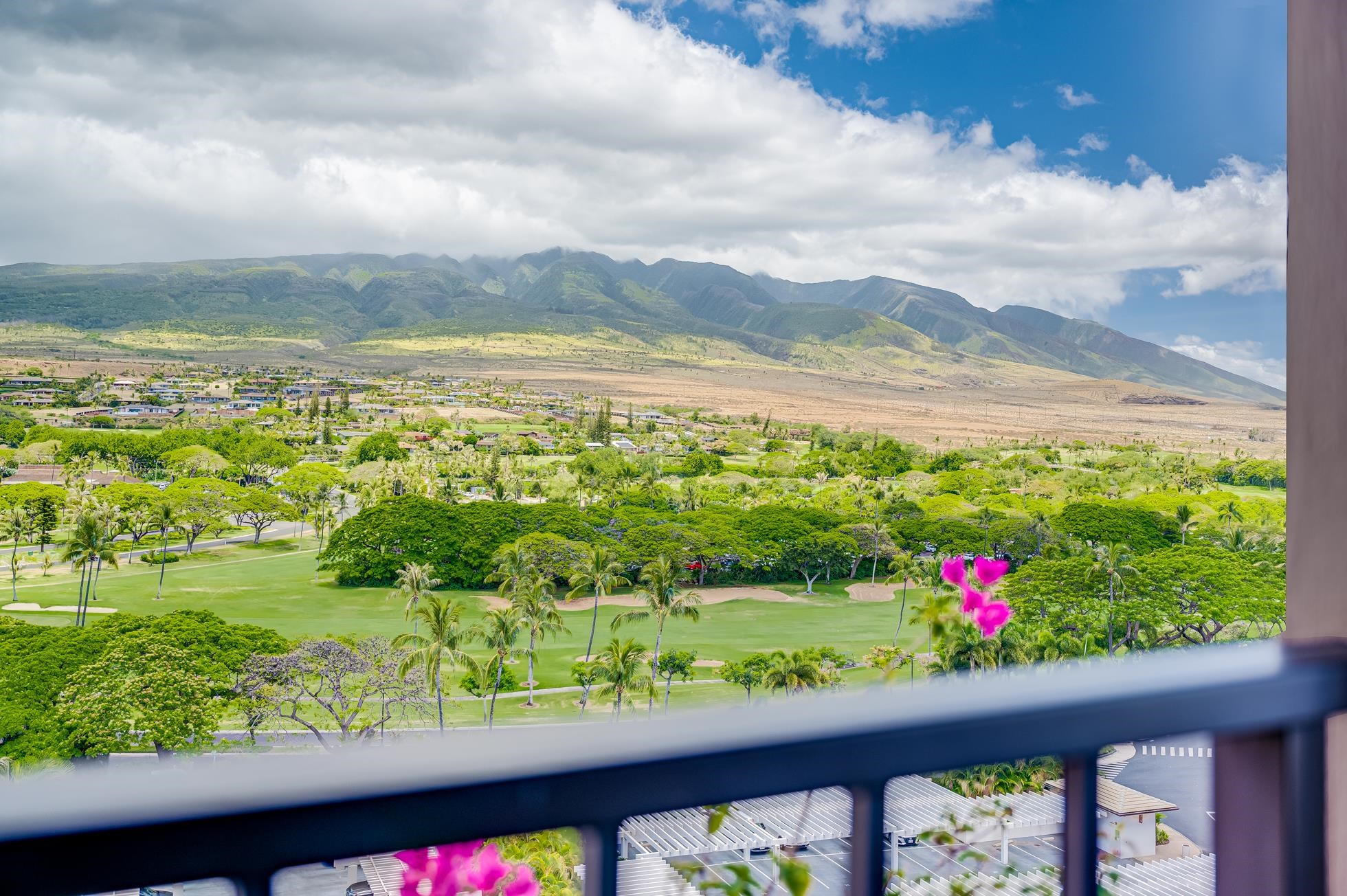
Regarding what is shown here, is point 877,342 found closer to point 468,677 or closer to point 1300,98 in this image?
point 468,677

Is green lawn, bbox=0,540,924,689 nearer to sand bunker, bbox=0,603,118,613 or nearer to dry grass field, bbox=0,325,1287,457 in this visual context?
sand bunker, bbox=0,603,118,613

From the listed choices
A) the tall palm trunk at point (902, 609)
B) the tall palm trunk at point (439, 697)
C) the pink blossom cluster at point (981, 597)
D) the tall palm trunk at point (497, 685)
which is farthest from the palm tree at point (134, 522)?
the pink blossom cluster at point (981, 597)

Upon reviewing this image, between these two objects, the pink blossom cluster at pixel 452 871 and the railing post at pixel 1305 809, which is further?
the railing post at pixel 1305 809

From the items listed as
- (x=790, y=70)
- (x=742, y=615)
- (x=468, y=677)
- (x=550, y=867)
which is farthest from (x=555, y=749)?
(x=790, y=70)

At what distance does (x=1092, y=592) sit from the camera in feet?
43.2

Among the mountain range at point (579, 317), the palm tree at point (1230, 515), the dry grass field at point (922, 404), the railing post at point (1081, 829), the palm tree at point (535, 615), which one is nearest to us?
the railing post at point (1081, 829)

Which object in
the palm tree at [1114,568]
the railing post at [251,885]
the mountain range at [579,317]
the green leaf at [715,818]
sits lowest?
the palm tree at [1114,568]

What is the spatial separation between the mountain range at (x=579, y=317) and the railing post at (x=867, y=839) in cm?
1503

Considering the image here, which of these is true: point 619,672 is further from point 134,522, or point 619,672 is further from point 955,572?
point 955,572

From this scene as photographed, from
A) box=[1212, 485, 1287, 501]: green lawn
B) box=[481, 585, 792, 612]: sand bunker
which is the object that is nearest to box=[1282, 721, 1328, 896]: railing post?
box=[481, 585, 792, 612]: sand bunker

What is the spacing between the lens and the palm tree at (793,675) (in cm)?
1060

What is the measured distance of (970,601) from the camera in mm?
1942

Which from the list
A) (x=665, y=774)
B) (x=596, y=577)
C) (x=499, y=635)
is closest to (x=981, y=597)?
(x=665, y=774)

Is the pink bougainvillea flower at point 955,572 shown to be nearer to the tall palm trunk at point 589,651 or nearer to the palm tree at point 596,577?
the tall palm trunk at point 589,651
